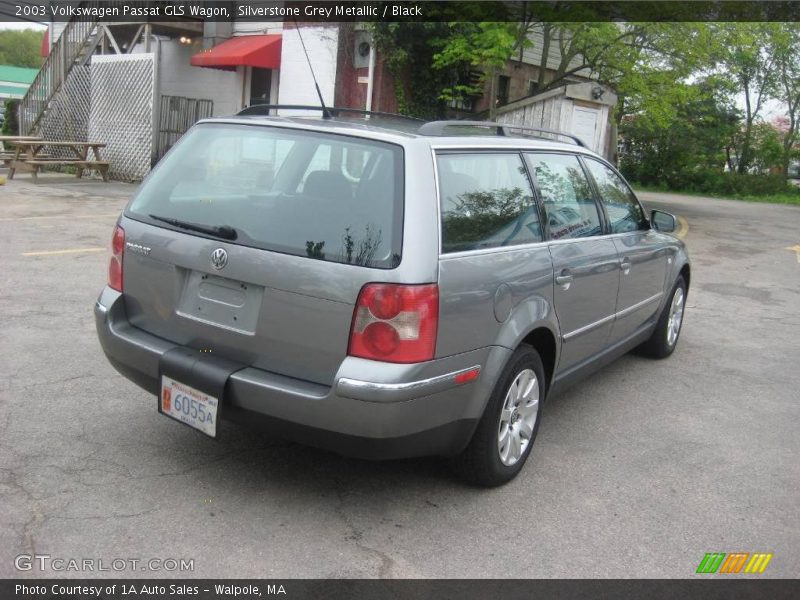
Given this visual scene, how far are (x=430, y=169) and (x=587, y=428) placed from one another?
7.12 ft

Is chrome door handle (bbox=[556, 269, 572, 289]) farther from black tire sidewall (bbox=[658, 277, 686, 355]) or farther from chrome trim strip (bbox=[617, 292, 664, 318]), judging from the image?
black tire sidewall (bbox=[658, 277, 686, 355])

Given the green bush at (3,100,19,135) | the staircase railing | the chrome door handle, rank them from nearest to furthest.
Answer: the chrome door handle, the staircase railing, the green bush at (3,100,19,135)

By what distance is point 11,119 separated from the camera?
26.0m

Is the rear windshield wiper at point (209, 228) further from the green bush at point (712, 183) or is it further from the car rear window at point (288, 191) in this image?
the green bush at point (712, 183)

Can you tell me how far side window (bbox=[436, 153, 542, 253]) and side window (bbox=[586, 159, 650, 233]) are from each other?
1114 mm

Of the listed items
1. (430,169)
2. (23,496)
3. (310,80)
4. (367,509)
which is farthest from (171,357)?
(310,80)

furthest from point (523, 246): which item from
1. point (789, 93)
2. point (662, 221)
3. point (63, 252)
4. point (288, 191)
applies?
point (789, 93)

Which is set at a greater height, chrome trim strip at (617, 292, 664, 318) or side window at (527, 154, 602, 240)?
side window at (527, 154, 602, 240)

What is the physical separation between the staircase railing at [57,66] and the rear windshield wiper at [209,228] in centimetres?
1761

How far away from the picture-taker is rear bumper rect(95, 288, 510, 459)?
10.4ft

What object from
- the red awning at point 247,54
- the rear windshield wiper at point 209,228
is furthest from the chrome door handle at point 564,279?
the red awning at point 247,54

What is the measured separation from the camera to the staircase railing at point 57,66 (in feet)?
64.2

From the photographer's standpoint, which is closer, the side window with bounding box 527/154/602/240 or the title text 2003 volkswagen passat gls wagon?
the title text 2003 volkswagen passat gls wagon

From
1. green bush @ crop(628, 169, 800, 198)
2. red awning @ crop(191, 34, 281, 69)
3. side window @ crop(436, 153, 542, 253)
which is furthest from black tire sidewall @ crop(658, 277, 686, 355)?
green bush @ crop(628, 169, 800, 198)
